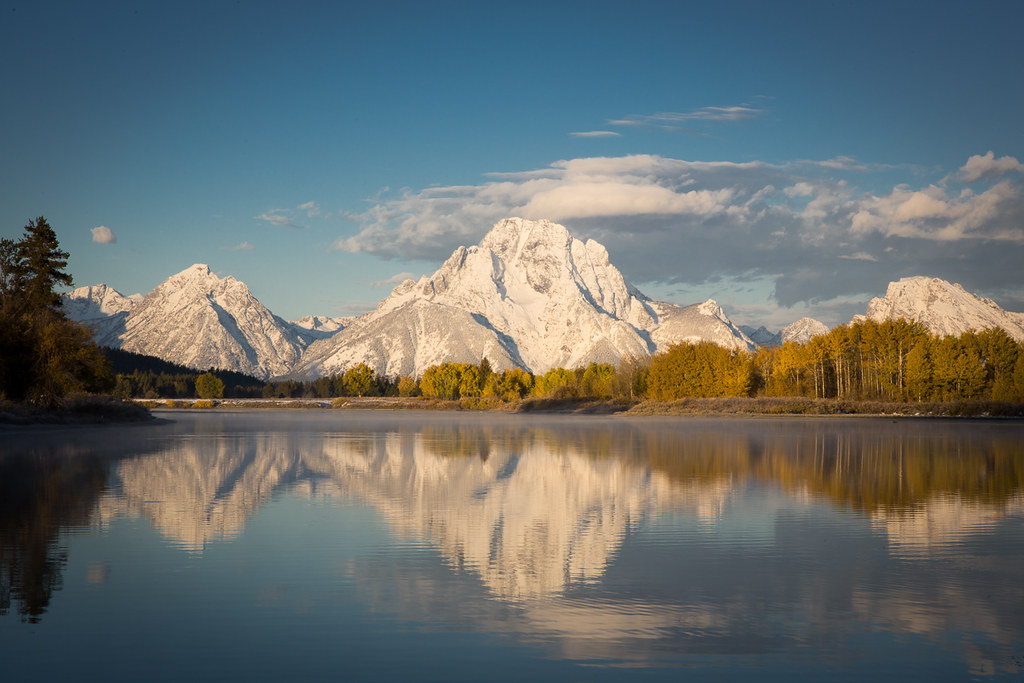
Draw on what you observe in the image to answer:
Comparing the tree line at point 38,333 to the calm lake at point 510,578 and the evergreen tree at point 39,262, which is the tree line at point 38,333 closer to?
the evergreen tree at point 39,262

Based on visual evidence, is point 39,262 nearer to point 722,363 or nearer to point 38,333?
point 38,333

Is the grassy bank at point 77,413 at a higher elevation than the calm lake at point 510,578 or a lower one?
higher

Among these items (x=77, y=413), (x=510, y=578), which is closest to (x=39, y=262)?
(x=77, y=413)

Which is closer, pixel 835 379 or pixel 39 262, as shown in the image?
pixel 39 262

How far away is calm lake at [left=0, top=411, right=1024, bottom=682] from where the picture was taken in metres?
7.52

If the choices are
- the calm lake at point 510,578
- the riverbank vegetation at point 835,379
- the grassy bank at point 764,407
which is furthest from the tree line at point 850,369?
the calm lake at point 510,578

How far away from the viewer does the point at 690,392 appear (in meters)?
114

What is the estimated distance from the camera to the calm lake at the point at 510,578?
7.52m

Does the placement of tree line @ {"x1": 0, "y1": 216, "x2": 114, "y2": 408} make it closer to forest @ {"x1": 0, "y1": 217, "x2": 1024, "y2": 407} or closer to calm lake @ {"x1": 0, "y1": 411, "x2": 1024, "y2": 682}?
forest @ {"x1": 0, "y1": 217, "x2": 1024, "y2": 407}

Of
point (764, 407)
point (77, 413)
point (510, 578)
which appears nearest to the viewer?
point (510, 578)

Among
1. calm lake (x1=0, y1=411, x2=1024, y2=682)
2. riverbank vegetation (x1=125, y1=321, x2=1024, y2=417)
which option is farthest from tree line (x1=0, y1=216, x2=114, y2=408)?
riverbank vegetation (x1=125, y1=321, x2=1024, y2=417)

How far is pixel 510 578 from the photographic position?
421 inches

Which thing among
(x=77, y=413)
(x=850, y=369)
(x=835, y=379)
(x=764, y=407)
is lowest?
(x=764, y=407)

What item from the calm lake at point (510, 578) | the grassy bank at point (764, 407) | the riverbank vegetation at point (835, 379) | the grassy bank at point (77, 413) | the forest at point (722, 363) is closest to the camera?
the calm lake at point (510, 578)
